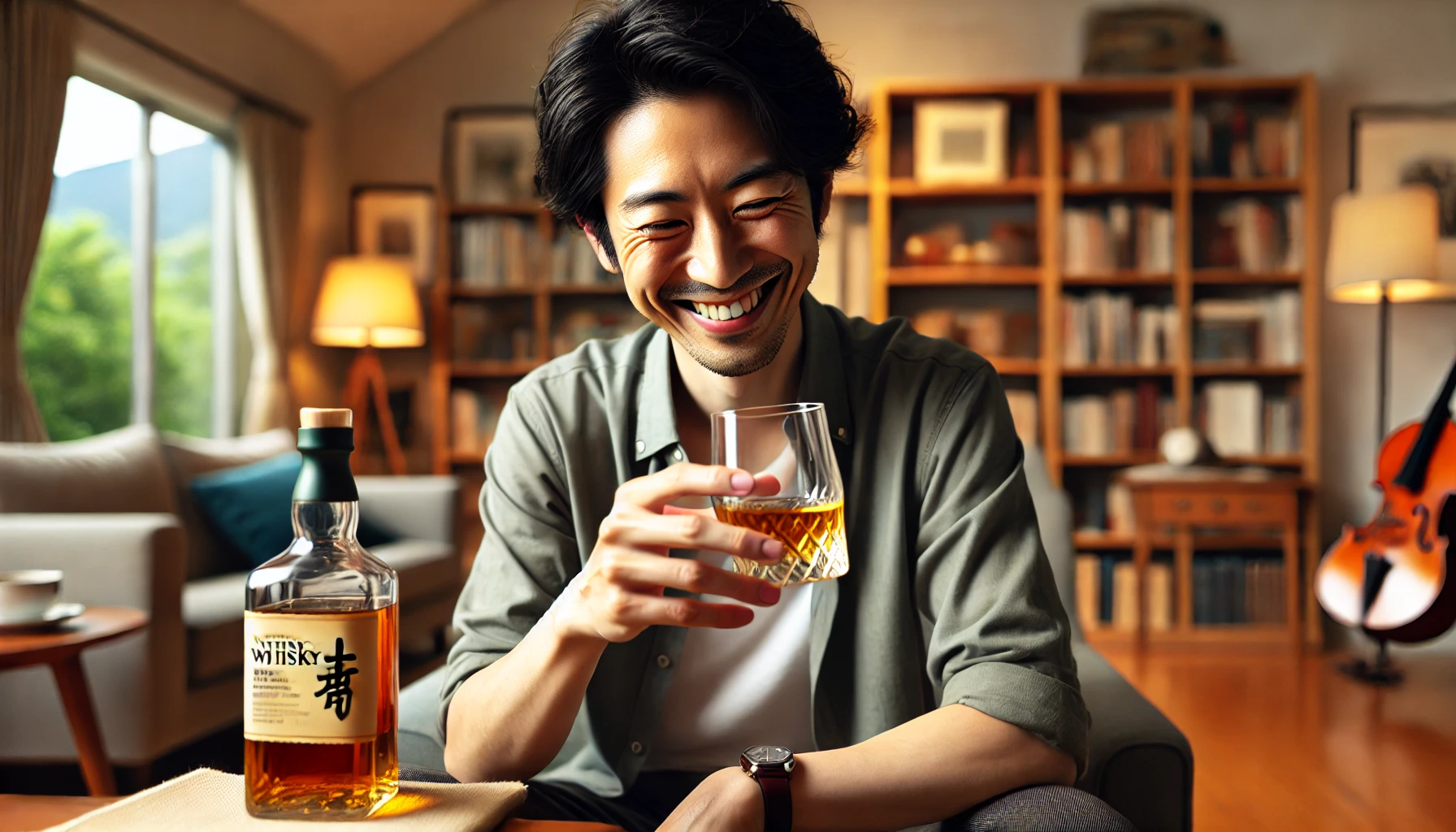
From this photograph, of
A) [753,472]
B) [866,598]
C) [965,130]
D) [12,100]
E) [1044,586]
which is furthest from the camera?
[965,130]

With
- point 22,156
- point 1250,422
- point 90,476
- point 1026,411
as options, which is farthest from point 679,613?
point 1250,422

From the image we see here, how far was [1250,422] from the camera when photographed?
4.78m

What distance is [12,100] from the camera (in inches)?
127

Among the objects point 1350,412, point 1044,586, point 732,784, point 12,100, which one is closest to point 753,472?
point 732,784

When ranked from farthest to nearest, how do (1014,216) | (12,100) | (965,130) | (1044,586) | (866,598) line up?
(1014,216), (965,130), (12,100), (866,598), (1044,586)

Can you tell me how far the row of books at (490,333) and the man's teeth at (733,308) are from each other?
13.6ft

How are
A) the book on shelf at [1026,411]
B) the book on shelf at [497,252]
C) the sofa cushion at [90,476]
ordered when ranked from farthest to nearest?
the book on shelf at [497,252] < the book on shelf at [1026,411] < the sofa cushion at [90,476]

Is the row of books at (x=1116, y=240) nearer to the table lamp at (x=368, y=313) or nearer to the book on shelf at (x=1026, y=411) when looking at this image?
the book on shelf at (x=1026, y=411)

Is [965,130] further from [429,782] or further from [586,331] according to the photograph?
[429,782]

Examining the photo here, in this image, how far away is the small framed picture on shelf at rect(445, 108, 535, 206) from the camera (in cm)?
518

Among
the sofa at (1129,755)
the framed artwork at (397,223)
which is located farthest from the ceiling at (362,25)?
the sofa at (1129,755)

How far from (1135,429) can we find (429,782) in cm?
453

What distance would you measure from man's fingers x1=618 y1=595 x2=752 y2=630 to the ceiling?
450cm

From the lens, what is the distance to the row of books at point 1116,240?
482cm
